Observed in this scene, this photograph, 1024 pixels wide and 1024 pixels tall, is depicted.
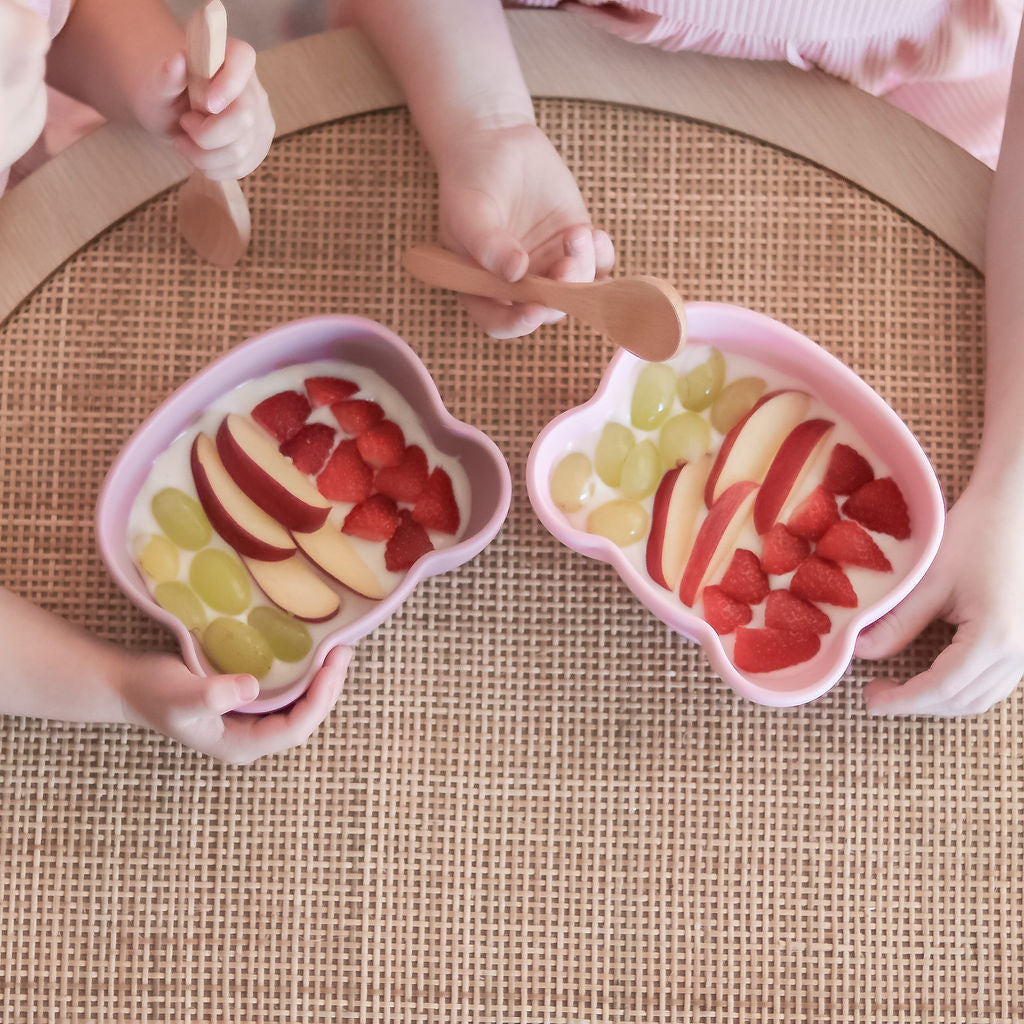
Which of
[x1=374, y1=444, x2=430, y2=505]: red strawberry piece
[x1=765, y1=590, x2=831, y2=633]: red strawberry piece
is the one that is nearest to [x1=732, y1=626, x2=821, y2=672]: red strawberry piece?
[x1=765, y1=590, x2=831, y2=633]: red strawberry piece

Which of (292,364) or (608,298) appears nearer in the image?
(608,298)

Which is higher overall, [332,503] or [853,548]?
[853,548]

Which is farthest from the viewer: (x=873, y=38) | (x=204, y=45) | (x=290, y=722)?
(x=873, y=38)

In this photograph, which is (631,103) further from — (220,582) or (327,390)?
(220,582)

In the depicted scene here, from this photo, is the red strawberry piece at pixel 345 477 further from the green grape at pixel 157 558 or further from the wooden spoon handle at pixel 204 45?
the wooden spoon handle at pixel 204 45

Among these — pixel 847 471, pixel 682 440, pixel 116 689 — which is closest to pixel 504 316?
pixel 682 440

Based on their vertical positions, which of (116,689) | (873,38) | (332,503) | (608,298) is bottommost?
(116,689)

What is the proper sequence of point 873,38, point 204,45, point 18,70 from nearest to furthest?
point 18,70 < point 204,45 < point 873,38

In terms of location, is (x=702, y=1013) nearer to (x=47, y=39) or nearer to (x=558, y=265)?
(x=558, y=265)

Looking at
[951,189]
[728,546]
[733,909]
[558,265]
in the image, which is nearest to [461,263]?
[558,265]

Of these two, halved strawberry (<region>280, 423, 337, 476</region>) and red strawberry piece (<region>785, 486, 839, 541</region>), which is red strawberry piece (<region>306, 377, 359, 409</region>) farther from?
red strawberry piece (<region>785, 486, 839, 541</region>)

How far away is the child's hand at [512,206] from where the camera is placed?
675mm

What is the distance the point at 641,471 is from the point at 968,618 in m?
0.23

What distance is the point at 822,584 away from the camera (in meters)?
0.65
